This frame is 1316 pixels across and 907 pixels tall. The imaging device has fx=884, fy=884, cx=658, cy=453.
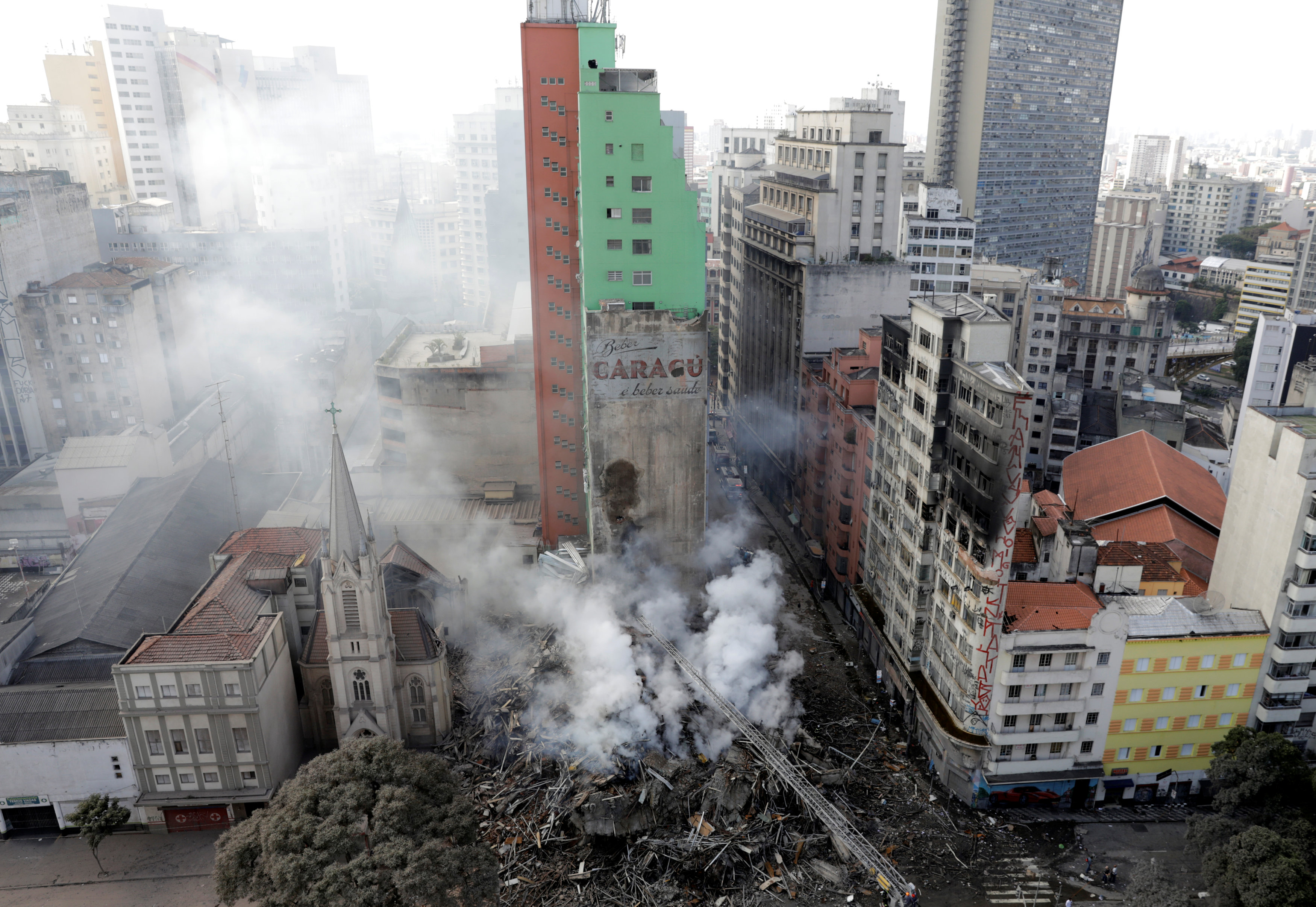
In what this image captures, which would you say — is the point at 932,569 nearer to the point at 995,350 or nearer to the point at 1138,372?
the point at 995,350

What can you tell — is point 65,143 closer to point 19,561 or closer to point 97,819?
point 19,561

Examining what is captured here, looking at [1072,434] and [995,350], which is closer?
[995,350]

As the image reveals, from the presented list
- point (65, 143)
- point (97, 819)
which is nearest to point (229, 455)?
point (97, 819)

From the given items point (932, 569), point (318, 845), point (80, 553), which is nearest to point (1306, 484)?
point (932, 569)

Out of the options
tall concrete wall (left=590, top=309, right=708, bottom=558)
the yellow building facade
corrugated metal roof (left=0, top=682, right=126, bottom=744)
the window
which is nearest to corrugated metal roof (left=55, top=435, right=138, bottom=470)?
corrugated metal roof (left=0, top=682, right=126, bottom=744)

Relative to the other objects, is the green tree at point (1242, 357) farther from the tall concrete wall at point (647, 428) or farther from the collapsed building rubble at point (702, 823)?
the collapsed building rubble at point (702, 823)

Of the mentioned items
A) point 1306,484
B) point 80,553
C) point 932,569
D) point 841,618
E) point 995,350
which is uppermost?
point 995,350

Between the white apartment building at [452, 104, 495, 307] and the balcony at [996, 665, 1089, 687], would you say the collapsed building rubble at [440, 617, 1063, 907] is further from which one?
the white apartment building at [452, 104, 495, 307]
